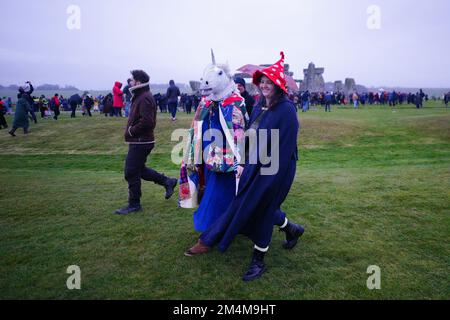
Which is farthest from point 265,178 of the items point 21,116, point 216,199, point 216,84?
point 21,116

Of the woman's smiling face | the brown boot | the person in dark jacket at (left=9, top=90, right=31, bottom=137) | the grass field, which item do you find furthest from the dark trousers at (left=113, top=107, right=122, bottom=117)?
the woman's smiling face

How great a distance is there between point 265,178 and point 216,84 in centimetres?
148

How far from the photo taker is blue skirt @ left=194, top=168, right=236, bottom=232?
166 inches

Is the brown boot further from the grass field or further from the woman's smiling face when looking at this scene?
the woman's smiling face

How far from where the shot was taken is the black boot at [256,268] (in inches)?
140

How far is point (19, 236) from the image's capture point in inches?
183

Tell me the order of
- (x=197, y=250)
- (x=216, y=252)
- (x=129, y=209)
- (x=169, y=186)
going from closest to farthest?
(x=197, y=250), (x=216, y=252), (x=129, y=209), (x=169, y=186)

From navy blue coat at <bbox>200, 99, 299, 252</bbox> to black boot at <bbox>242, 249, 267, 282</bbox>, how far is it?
5.0 inches

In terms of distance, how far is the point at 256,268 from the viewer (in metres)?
3.62

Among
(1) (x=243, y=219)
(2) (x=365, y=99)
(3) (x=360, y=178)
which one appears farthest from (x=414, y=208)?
(2) (x=365, y=99)

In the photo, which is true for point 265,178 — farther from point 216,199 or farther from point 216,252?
point 216,252
